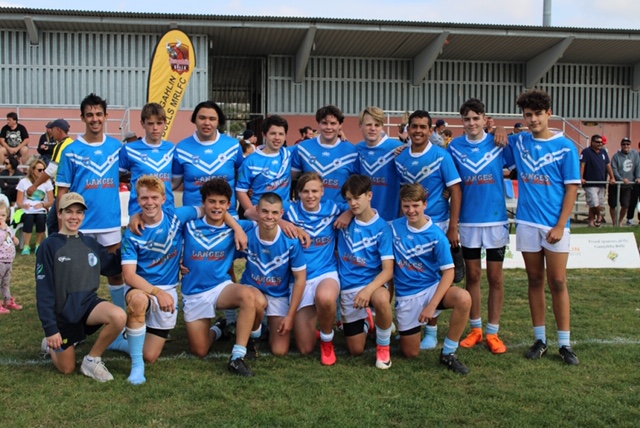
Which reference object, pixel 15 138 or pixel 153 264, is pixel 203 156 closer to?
pixel 153 264

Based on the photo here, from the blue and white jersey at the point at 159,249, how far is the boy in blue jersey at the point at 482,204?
7.56 feet

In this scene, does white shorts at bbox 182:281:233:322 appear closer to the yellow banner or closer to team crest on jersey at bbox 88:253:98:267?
team crest on jersey at bbox 88:253:98:267

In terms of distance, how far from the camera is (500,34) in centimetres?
1947

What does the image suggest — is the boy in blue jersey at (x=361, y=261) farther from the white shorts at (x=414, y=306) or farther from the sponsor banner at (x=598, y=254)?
the sponsor banner at (x=598, y=254)

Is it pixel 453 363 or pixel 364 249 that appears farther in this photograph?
pixel 364 249

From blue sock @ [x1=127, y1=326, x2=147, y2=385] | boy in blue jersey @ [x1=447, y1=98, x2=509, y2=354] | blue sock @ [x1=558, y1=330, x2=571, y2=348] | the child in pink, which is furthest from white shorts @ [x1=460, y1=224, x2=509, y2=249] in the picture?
the child in pink

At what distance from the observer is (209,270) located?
507cm

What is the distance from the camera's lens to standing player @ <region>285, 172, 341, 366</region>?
16.8 feet

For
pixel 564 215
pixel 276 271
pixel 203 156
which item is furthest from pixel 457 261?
pixel 203 156

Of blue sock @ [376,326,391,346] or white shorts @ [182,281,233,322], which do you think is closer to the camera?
blue sock @ [376,326,391,346]

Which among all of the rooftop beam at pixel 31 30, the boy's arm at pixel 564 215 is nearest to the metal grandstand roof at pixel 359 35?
the rooftop beam at pixel 31 30

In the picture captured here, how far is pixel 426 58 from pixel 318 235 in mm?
16417

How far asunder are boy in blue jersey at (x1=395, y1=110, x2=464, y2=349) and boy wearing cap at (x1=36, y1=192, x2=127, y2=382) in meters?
2.55

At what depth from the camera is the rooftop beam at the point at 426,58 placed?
766 inches
